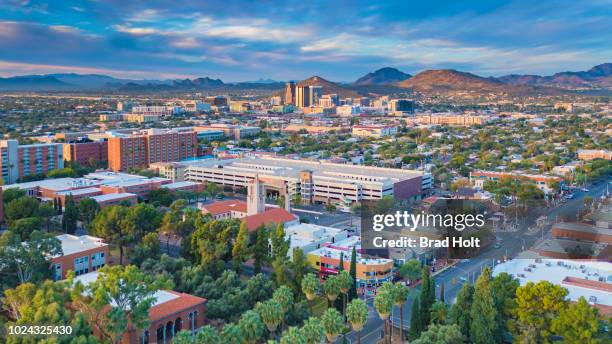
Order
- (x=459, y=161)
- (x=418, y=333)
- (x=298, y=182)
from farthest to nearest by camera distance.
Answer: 1. (x=459, y=161)
2. (x=298, y=182)
3. (x=418, y=333)

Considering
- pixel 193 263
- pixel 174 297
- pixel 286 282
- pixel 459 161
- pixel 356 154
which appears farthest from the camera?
pixel 356 154

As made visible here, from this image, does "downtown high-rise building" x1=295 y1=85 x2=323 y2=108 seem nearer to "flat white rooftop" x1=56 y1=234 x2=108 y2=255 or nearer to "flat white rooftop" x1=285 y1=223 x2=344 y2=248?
"flat white rooftop" x1=285 y1=223 x2=344 y2=248

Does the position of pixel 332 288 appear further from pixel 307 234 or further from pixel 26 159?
pixel 26 159

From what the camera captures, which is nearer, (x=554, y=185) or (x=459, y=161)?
(x=554, y=185)

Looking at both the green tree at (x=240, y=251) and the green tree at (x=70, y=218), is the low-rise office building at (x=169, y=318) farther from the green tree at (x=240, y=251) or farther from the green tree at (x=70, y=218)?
the green tree at (x=70, y=218)

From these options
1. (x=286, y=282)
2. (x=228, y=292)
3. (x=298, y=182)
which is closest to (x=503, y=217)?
(x=298, y=182)

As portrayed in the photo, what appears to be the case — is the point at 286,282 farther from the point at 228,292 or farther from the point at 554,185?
the point at 554,185
